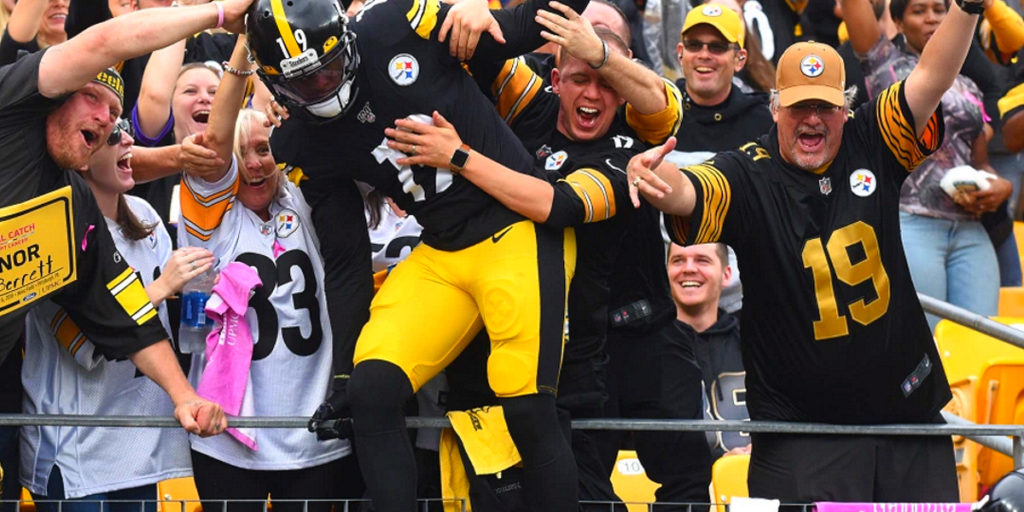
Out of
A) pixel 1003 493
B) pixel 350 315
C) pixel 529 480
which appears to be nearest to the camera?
pixel 1003 493

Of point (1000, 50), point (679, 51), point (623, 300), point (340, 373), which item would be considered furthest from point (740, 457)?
point (1000, 50)

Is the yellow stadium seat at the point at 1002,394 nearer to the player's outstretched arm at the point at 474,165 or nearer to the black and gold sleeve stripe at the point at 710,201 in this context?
the black and gold sleeve stripe at the point at 710,201

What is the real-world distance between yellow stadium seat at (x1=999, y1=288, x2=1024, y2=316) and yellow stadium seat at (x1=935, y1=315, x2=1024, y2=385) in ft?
3.14

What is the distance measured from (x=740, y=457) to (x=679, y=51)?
216 centimetres

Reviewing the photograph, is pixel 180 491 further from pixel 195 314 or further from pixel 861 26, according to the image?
pixel 861 26

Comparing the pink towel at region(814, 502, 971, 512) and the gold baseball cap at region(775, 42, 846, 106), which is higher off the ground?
the gold baseball cap at region(775, 42, 846, 106)

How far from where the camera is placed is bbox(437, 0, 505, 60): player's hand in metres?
4.74

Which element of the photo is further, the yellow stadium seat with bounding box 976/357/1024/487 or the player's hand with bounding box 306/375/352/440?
the yellow stadium seat with bounding box 976/357/1024/487

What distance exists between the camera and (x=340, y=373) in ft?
16.2

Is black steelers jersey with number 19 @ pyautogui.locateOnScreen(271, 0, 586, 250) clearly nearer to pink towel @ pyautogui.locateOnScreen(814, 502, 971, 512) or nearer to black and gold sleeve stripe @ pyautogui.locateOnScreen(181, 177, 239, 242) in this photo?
black and gold sleeve stripe @ pyautogui.locateOnScreen(181, 177, 239, 242)

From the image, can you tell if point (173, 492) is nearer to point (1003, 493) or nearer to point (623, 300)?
point (623, 300)

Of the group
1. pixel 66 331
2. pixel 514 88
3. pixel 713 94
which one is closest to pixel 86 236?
pixel 66 331

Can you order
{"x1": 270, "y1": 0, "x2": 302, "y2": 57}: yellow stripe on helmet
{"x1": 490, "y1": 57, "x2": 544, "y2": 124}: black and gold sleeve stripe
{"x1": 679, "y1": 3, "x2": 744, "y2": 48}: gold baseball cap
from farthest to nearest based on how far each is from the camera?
1. {"x1": 679, "y1": 3, "x2": 744, "y2": 48}: gold baseball cap
2. {"x1": 490, "y1": 57, "x2": 544, "y2": 124}: black and gold sleeve stripe
3. {"x1": 270, "y1": 0, "x2": 302, "y2": 57}: yellow stripe on helmet

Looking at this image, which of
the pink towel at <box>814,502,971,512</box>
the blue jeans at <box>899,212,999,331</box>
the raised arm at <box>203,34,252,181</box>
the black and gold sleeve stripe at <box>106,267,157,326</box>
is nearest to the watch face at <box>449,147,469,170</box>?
the raised arm at <box>203,34,252,181</box>
